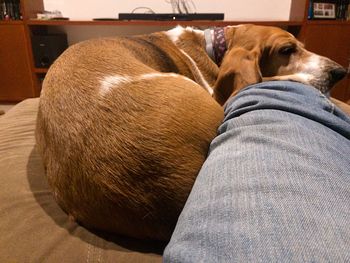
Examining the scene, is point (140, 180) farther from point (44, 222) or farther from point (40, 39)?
point (40, 39)

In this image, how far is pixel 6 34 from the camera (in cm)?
342

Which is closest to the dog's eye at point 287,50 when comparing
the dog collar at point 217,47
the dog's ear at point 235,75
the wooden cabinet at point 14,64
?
the dog's ear at point 235,75

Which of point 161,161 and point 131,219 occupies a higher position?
point 161,161

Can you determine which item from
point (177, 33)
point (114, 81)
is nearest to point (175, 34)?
point (177, 33)

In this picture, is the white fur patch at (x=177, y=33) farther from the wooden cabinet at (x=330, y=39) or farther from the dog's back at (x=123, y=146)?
the wooden cabinet at (x=330, y=39)

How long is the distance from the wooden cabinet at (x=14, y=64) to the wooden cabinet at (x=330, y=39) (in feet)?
10.3

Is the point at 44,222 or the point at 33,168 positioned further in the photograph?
the point at 33,168

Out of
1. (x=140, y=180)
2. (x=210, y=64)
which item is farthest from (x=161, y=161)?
(x=210, y=64)

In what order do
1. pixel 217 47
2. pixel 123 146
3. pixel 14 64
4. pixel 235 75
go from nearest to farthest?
pixel 123 146 → pixel 235 75 → pixel 217 47 → pixel 14 64

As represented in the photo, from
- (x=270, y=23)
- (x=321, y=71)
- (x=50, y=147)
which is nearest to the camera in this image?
(x=50, y=147)

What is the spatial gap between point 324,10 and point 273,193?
3597 millimetres

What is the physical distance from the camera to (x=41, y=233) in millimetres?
813

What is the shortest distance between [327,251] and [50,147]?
672mm

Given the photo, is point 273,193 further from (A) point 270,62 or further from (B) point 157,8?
(B) point 157,8
